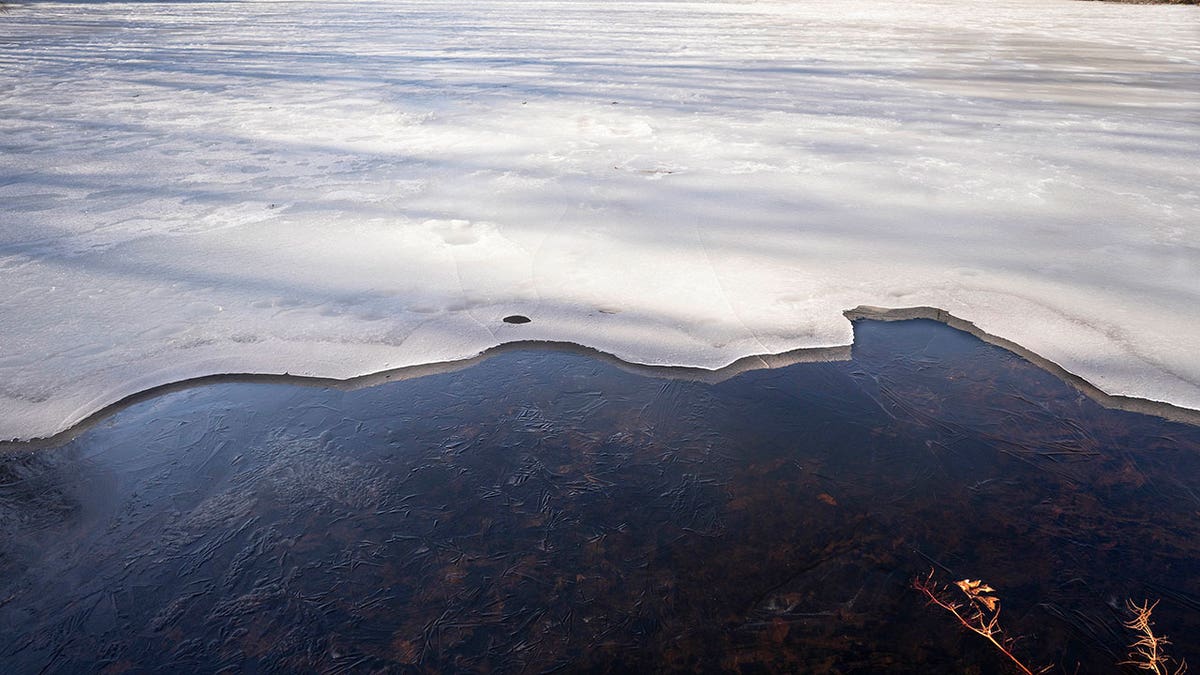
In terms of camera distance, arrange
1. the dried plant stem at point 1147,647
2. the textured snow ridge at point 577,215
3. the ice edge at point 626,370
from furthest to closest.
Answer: the textured snow ridge at point 577,215 → the ice edge at point 626,370 → the dried plant stem at point 1147,647

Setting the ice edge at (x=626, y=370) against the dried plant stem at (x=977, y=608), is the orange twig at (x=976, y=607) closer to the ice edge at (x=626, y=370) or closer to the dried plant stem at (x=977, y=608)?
the dried plant stem at (x=977, y=608)

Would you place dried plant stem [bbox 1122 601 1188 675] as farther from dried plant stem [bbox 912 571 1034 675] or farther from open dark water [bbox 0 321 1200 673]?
dried plant stem [bbox 912 571 1034 675]

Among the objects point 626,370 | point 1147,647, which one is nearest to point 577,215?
point 626,370

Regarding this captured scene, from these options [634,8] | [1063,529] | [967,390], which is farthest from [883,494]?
[634,8]

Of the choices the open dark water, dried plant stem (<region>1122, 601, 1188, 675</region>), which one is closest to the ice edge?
the open dark water

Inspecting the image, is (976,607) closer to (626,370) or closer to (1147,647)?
(1147,647)

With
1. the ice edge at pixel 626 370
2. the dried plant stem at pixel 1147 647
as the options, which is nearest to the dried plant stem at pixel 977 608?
the dried plant stem at pixel 1147 647
